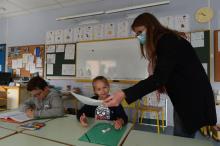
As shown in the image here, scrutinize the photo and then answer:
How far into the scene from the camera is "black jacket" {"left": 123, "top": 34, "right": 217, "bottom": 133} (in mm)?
969

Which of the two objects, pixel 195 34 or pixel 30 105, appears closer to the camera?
pixel 30 105

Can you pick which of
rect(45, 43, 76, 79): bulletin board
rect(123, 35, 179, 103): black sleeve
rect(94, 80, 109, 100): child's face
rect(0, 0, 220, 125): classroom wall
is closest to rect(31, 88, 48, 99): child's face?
rect(94, 80, 109, 100): child's face

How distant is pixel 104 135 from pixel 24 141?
0.48 metres

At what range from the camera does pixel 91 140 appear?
43.1 inches

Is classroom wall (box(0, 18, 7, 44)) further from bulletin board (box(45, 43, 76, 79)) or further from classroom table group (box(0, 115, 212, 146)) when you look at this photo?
classroom table group (box(0, 115, 212, 146))

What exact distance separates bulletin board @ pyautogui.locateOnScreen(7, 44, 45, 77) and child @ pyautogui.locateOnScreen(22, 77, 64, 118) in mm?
2712

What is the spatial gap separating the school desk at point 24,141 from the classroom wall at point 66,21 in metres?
2.68

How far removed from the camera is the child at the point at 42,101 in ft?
5.59

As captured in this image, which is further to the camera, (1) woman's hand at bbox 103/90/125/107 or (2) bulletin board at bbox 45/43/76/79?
(2) bulletin board at bbox 45/43/76/79

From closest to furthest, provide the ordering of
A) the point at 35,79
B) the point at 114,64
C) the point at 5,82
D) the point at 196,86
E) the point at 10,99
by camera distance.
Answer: the point at 196,86 → the point at 35,79 → the point at 114,64 → the point at 10,99 → the point at 5,82

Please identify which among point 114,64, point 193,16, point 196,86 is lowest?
point 196,86

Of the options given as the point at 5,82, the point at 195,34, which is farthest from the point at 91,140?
the point at 5,82

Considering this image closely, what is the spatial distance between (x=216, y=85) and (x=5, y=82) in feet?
14.9

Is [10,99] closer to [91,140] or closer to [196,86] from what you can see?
[91,140]
